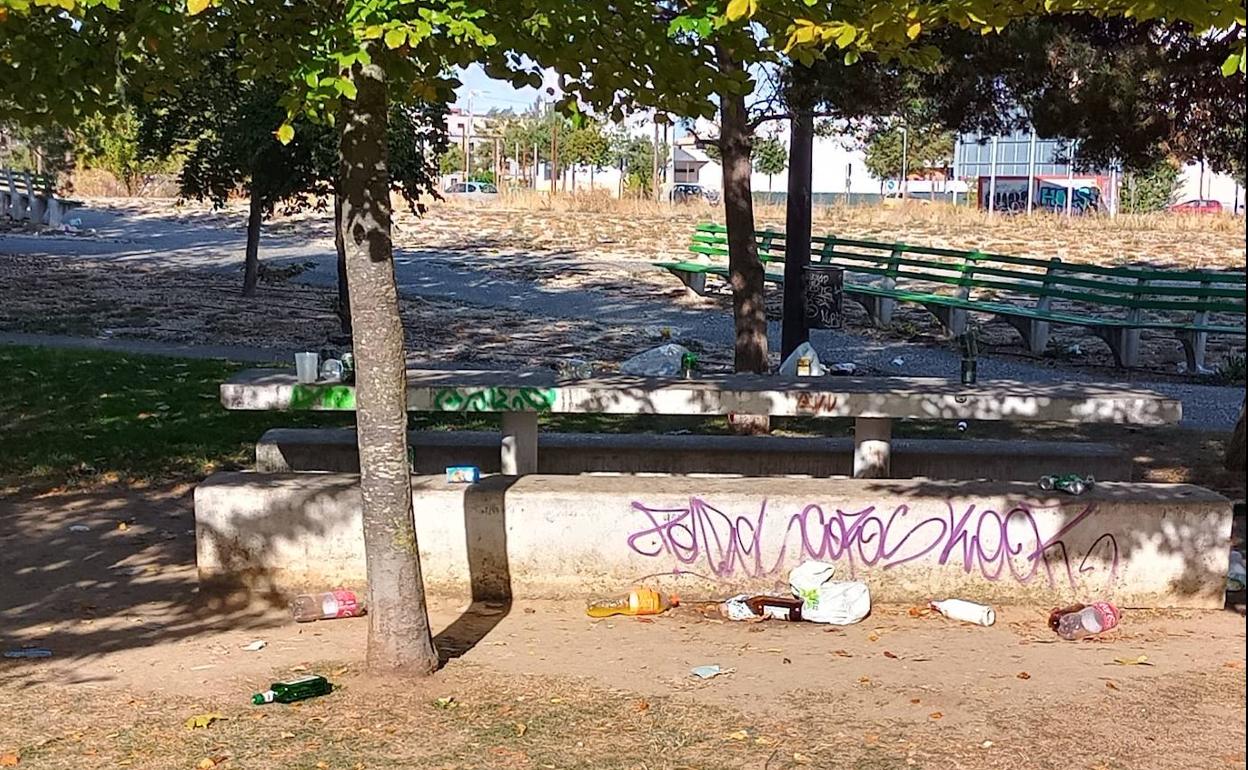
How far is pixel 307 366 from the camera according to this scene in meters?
6.79

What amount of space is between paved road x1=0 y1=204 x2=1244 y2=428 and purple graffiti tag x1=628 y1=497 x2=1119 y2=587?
5.22 m

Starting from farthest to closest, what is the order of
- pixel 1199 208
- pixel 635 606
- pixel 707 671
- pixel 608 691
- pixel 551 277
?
pixel 1199 208 < pixel 551 277 < pixel 635 606 < pixel 707 671 < pixel 608 691

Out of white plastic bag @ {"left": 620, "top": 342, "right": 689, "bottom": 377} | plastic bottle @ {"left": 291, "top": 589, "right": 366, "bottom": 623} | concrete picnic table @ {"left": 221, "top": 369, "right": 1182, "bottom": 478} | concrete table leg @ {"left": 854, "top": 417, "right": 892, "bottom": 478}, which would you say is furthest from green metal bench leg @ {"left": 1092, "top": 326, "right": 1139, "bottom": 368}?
plastic bottle @ {"left": 291, "top": 589, "right": 366, "bottom": 623}

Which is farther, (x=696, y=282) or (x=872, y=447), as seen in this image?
(x=696, y=282)

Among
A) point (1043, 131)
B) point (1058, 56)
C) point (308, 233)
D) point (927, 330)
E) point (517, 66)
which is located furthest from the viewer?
point (308, 233)

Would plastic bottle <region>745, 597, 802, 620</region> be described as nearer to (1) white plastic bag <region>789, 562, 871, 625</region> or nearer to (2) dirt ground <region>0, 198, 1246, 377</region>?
(1) white plastic bag <region>789, 562, 871, 625</region>

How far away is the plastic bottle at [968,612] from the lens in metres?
5.82

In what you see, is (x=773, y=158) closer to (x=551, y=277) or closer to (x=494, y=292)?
(x=551, y=277)

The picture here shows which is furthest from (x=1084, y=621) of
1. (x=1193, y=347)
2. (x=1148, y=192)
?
(x=1148, y=192)

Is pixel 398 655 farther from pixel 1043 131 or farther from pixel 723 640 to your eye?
pixel 1043 131

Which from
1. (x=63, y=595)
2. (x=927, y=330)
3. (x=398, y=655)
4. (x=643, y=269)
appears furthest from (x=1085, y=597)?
(x=643, y=269)

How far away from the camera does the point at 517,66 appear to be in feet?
18.0

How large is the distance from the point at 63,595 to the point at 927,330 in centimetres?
1217

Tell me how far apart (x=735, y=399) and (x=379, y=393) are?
Answer: 211cm
